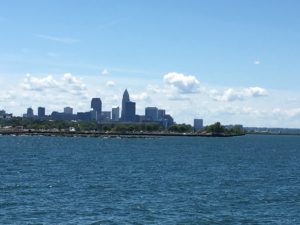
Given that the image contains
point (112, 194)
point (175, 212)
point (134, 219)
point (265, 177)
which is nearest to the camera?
point (134, 219)

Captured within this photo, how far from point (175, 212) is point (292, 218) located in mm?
9717

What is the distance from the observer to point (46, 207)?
52656 mm

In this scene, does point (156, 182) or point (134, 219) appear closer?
point (134, 219)

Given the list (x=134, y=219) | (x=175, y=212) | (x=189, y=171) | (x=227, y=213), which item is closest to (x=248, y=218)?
(x=227, y=213)

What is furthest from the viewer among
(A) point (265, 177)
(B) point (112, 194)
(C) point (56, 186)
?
(A) point (265, 177)

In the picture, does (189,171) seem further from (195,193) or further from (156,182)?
(195,193)

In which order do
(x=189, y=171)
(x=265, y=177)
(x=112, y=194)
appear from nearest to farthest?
1. (x=112, y=194)
2. (x=265, y=177)
3. (x=189, y=171)

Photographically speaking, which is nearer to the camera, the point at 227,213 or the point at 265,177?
the point at 227,213

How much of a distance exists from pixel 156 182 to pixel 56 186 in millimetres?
13506

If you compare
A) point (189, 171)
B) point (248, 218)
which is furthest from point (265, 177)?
point (248, 218)

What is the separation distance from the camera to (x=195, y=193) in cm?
6556

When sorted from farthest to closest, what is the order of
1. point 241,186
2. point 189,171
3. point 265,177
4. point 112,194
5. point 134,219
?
1. point 189,171
2. point 265,177
3. point 241,186
4. point 112,194
5. point 134,219

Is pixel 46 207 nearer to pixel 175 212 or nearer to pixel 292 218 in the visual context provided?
pixel 175 212

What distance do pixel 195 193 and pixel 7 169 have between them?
129ft
